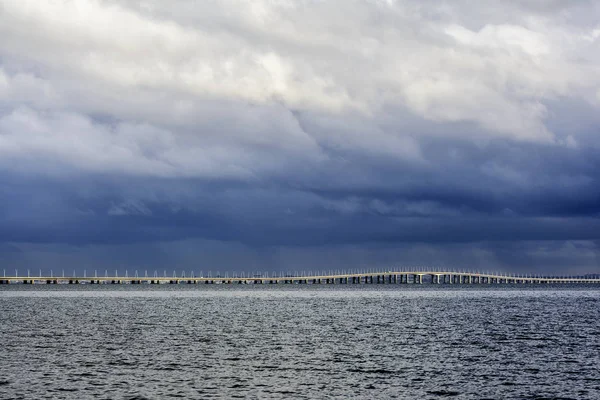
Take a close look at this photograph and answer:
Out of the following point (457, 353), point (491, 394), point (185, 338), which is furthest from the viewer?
point (185, 338)

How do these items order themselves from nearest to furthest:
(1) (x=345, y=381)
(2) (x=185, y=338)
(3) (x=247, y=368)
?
(1) (x=345, y=381)
(3) (x=247, y=368)
(2) (x=185, y=338)

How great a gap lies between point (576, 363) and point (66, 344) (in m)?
45.9

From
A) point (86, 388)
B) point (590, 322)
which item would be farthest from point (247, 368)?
point (590, 322)

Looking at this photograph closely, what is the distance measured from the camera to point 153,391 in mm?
47156

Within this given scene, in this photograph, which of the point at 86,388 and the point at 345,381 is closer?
the point at 86,388

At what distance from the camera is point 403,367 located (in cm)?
5831

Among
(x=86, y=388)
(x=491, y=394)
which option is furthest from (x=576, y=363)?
(x=86, y=388)

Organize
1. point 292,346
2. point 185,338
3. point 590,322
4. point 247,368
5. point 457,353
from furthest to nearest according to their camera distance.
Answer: point 590,322
point 185,338
point 292,346
point 457,353
point 247,368

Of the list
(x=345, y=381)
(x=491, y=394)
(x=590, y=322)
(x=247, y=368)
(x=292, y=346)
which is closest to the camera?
(x=491, y=394)

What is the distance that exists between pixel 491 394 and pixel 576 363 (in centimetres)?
1675

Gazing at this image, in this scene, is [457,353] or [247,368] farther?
[457,353]

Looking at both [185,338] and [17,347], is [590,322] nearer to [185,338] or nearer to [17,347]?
[185,338]

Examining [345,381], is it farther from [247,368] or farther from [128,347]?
[128,347]

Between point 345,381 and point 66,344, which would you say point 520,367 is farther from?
point 66,344
